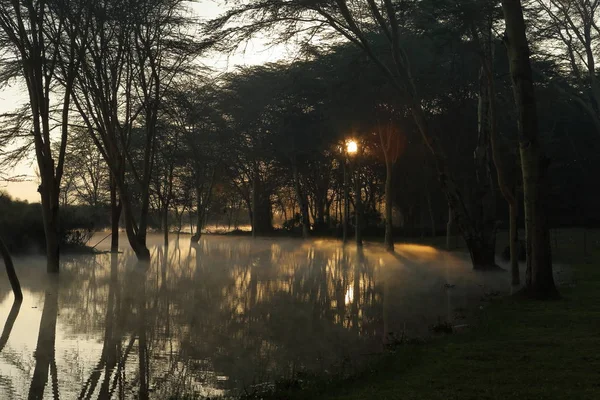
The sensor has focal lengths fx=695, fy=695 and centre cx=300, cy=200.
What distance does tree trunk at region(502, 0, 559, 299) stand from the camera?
531 inches

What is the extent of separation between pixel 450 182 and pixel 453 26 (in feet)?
14.4

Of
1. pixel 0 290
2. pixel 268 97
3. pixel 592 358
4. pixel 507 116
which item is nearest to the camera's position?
pixel 592 358

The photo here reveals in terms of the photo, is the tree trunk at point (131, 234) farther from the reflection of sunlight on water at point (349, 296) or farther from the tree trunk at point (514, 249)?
the tree trunk at point (514, 249)

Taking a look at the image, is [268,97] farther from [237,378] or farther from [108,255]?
[237,378]

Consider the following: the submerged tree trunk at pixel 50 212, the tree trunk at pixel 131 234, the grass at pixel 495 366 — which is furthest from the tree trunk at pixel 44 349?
the tree trunk at pixel 131 234

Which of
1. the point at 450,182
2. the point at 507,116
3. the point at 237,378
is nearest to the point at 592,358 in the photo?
the point at 237,378

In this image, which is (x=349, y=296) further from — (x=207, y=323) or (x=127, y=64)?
(x=127, y=64)

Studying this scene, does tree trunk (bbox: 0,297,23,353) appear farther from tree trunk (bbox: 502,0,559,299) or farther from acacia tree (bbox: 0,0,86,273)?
tree trunk (bbox: 502,0,559,299)

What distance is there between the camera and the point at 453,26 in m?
18.9

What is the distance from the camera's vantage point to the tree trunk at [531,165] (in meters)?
13.5

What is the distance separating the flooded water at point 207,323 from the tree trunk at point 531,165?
1.51 m

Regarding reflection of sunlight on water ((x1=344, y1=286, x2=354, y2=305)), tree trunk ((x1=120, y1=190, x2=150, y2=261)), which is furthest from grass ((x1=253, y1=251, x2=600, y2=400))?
tree trunk ((x1=120, y1=190, x2=150, y2=261))

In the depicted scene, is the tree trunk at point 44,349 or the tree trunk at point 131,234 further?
the tree trunk at point 131,234

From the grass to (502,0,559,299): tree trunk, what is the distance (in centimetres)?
194
